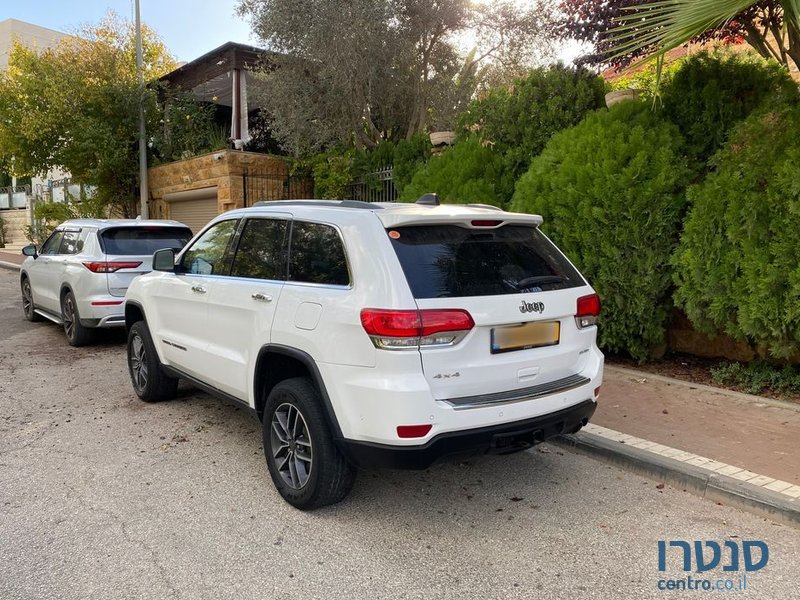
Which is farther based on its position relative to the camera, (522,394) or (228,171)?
(228,171)

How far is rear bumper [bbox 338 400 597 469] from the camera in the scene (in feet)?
9.76

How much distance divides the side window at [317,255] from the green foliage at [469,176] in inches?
166

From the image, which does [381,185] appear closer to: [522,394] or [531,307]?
[531,307]

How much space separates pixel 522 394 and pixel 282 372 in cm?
150

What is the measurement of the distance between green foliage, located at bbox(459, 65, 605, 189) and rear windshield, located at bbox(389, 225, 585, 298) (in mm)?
4260

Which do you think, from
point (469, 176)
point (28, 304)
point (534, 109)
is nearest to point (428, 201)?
point (469, 176)

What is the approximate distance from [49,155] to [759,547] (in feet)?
63.9

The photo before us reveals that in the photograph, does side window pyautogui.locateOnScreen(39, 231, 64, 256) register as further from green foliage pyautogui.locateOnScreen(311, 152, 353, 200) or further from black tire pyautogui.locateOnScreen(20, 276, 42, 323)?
green foliage pyautogui.locateOnScreen(311, 152, 353, 200)

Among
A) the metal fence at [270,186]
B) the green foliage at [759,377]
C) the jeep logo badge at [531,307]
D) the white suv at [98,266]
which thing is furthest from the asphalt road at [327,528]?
the metal fence at [270,186]

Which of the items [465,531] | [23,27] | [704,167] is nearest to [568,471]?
[465,531]

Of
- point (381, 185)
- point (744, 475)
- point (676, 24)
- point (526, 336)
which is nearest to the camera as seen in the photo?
point (526, 336)

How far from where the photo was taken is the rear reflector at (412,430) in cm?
292

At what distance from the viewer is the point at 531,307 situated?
3262mm

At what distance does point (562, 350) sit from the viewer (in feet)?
11.3
